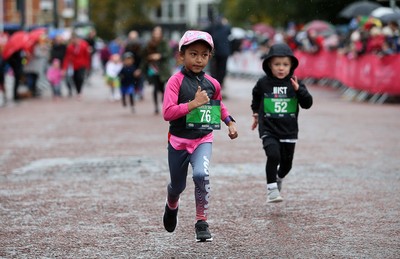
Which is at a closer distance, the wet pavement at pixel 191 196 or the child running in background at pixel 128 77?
the wet pavement at pixel 191 196

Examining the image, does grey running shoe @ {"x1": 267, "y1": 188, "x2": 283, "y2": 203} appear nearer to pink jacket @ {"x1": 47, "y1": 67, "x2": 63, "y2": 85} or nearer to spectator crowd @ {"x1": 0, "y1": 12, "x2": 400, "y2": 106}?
spectator crowd @ {"x1": 0, "y1": 12, "x2": 400, "y2": 106}

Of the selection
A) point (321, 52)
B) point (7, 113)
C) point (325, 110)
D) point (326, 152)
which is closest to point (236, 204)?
point (326, 152)

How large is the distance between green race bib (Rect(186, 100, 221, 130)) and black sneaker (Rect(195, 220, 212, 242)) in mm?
681

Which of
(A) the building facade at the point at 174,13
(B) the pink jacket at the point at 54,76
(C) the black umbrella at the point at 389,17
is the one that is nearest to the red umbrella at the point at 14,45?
(B) the pink jacket at the point at 54,76

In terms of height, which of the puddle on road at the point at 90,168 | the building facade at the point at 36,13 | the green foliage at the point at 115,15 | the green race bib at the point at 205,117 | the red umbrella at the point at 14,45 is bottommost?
the green foliage at the point at 115,15

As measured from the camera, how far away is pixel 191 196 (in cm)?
914

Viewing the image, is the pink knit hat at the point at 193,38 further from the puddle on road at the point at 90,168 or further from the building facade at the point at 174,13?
the building facade at the point at 174,13

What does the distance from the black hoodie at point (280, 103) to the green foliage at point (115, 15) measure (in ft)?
315

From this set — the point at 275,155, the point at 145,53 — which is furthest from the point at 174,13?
the point at 275,155

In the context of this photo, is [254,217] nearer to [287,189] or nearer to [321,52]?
[287,189]

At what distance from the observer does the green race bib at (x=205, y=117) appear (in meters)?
6.61

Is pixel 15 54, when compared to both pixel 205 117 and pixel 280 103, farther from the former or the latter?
pixel 205 117

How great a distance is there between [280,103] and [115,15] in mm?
98955

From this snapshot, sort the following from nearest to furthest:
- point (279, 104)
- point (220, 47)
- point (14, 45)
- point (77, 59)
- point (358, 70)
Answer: point (279, 104) < point (220, 47) < point (358, 70) < point (14, 45) < point (77, 59)
